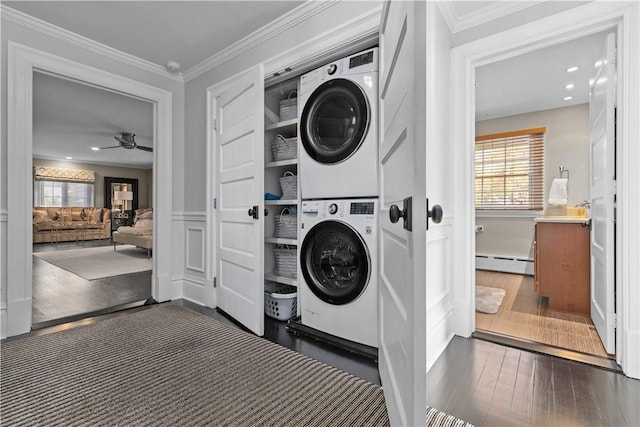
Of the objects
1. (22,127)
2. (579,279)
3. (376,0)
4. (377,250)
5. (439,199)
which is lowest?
(579,279)

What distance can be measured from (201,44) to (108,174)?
9304 millimetres

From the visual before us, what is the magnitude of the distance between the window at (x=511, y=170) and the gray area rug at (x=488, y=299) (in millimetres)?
1683

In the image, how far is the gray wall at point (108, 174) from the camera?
9.02 m

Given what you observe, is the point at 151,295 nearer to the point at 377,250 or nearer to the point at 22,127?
the point at 22,127

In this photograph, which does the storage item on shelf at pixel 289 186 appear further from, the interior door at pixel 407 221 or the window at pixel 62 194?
the window at pixel 62 194

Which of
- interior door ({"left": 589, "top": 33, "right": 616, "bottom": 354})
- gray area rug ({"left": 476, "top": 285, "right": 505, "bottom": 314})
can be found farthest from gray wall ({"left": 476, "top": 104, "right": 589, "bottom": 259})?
interior door ({"left": 589, "top": 33, "right": 616, "bottom": 354})

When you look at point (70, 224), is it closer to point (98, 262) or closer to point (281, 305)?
point (98, 262)

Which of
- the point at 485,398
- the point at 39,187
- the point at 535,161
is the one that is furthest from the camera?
the point at 39,187

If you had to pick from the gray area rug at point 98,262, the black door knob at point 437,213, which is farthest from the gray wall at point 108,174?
the black door knob at point 437,213

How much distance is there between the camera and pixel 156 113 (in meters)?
3.07

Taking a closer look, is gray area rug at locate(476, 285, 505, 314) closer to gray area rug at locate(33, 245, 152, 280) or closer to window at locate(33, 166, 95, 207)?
gray area rug at locate(33, 245, 152, 280)

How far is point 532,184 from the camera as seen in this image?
4.37m

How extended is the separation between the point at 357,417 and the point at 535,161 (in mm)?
4449

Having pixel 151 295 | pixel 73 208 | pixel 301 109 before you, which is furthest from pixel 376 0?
pixel 73 208
